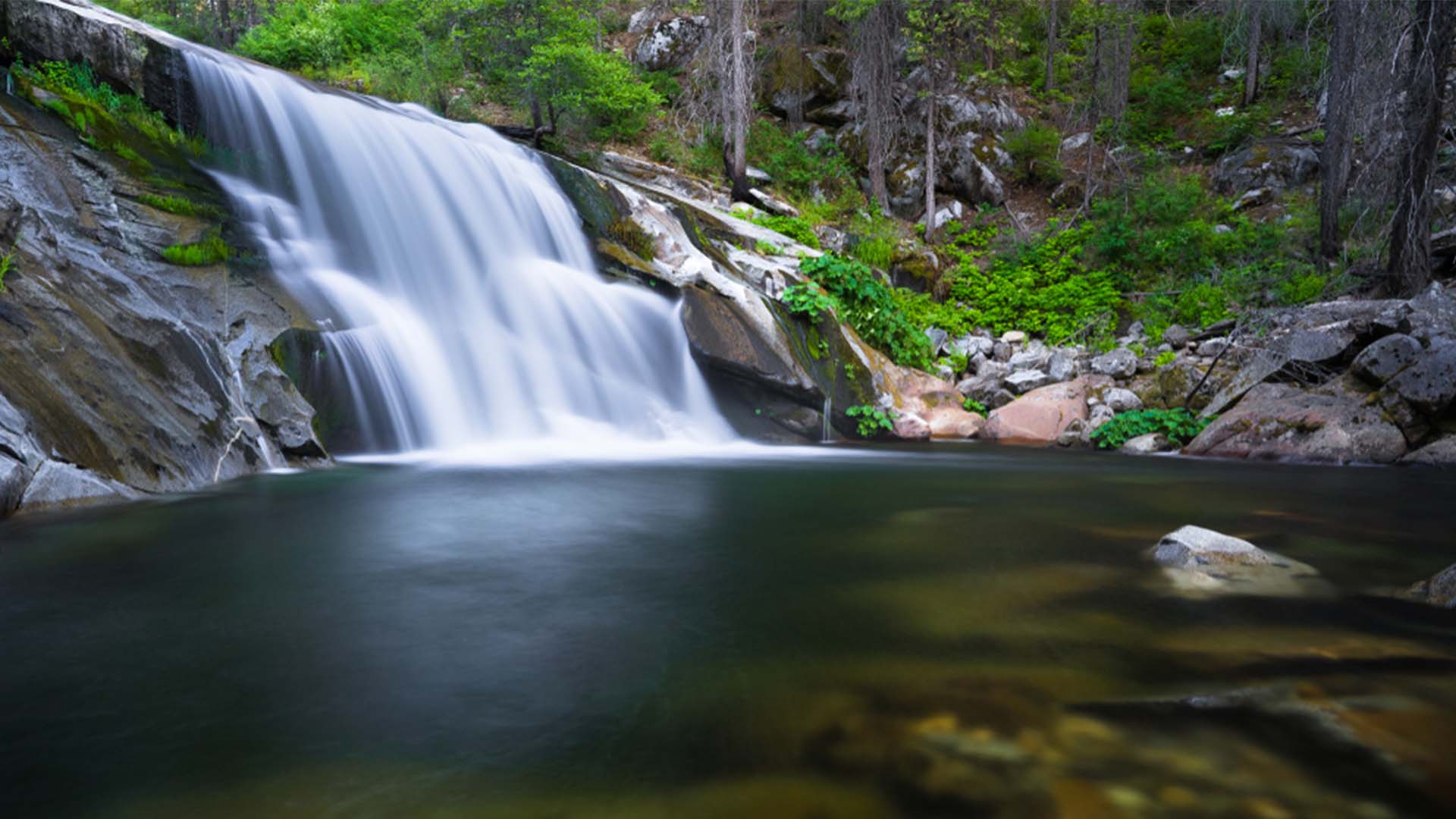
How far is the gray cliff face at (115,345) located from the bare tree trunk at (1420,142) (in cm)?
1216

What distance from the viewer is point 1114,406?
10422 millimetres

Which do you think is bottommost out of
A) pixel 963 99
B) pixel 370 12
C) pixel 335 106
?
pixel 335 106

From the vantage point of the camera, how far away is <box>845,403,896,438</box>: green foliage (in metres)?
10.7

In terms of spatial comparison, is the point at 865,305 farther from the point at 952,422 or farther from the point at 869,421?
the point at 952,422

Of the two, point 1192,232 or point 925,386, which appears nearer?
point 925,386

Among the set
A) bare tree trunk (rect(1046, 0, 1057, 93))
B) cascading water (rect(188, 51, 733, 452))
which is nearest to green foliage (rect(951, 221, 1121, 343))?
cascading water (rect(188, 51, 733, 452))

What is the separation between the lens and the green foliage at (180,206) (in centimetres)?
722

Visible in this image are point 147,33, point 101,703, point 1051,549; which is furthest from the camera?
point 147,33

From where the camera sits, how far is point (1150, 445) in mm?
9422

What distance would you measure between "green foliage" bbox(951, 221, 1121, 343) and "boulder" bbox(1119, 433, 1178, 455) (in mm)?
4375

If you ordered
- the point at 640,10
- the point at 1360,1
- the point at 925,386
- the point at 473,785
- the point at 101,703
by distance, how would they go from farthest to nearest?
1. the point at 640,10
2. the point at 925,386
3. the point at 1360,1
4. the point at 101,703
5. the point at 473,785

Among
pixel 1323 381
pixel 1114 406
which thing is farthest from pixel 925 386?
pixel 1323 381

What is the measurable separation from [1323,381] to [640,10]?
23.3 m

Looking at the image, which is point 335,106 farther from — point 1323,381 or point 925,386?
point 1323,381
